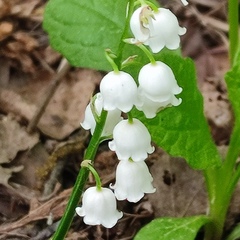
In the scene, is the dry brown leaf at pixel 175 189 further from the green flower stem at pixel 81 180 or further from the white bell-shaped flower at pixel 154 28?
the white bell-shaped flower at pixel 154 28

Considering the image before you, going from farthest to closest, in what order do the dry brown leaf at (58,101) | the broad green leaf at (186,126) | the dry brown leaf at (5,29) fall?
the dry brown leaf at (5,29), the dry brown leaf at (58,101), the broad green leaf at (186,126)

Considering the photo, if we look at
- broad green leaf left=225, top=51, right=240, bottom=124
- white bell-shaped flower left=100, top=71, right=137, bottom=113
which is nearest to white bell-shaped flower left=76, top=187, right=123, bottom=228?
white bell-shaped flower left=100, top=71, right=137, bottom=113

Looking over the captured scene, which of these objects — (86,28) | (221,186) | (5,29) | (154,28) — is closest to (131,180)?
(154,28)

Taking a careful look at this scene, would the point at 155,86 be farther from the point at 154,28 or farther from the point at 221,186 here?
the point at 221,186

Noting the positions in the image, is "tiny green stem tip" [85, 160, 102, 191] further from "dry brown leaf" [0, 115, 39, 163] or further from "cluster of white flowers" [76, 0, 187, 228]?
"dry brown leaf" [0, 115, 39, 163]

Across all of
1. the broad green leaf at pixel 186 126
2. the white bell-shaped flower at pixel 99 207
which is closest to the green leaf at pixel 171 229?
the broad green leaf at pixel 186 126

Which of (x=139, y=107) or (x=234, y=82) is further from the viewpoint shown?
(x=234, y=82)
